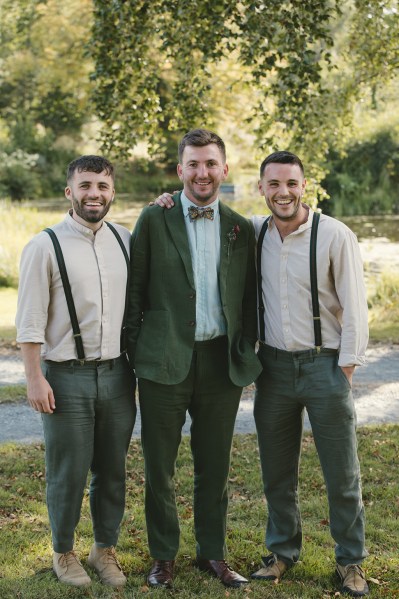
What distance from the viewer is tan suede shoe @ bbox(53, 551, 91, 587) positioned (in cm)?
385

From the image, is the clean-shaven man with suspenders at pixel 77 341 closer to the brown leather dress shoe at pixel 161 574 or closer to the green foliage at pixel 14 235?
the brown leather dress shoe at pixel 161 574

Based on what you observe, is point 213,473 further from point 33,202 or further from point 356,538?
point 33,202

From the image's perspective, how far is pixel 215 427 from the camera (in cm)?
393

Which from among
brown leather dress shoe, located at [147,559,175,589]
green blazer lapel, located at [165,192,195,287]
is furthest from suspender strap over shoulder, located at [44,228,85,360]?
brown leather dress shoe, located at [147,559,175,589]

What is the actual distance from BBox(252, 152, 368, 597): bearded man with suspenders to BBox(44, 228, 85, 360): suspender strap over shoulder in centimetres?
94

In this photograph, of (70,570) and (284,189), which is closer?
(284,189)

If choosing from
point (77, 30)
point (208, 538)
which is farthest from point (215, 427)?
point (77, 30)

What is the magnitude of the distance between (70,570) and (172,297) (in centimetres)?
147

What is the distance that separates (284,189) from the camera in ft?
12.3

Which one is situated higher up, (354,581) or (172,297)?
(172,297)

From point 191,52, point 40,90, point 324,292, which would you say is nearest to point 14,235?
point 191,52

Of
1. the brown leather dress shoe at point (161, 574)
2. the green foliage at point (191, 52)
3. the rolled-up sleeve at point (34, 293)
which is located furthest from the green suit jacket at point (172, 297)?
the green foliage at point (191, 52)

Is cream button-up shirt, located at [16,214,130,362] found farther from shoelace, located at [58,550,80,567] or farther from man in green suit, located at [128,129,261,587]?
shoelace, located at [58,550,80,567]

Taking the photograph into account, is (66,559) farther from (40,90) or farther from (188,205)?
(40,90)
